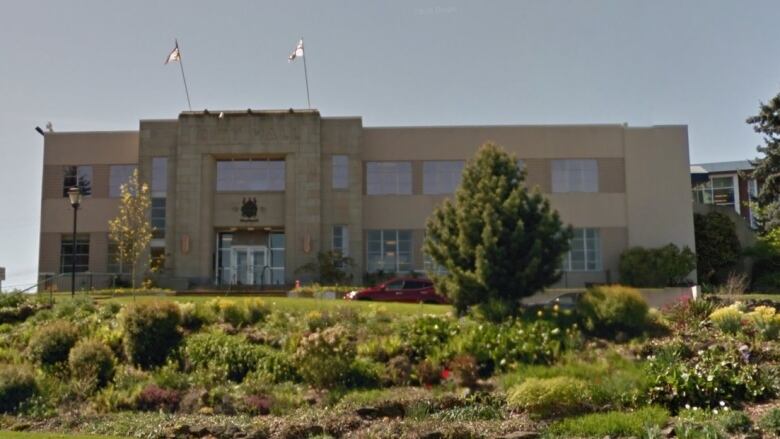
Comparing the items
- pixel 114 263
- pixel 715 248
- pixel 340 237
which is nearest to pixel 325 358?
pixel 340 237

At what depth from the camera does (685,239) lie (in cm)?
4041

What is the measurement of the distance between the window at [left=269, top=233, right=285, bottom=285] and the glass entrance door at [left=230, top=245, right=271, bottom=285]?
0.96 ft

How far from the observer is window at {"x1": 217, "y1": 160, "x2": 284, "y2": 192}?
133 feet

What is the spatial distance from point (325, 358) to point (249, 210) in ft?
82.3

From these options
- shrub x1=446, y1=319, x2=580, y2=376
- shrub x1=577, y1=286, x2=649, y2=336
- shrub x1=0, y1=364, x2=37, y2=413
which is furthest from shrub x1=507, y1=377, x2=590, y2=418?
shrub x1=0, y1=364, x2=37, y2=413

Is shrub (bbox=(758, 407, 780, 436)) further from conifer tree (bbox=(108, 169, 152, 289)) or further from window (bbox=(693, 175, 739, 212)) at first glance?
window (bbox=(693, 175, 739, 212))

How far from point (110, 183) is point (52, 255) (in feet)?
14.8

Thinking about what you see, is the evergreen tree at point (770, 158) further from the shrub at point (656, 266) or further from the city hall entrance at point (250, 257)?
the city hall entrance at point (250, 257)

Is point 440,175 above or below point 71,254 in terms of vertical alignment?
above

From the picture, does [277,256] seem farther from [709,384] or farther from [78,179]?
[709,384]

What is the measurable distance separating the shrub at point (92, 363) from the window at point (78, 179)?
26102mm

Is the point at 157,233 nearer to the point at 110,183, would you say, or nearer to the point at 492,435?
the point at 110,183

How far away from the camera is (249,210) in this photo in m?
40.2

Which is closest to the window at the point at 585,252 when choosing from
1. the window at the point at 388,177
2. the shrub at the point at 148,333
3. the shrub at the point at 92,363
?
the window at the point at 388,177
